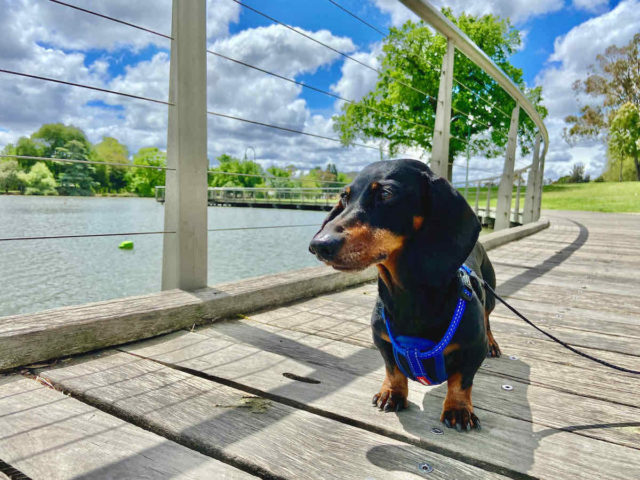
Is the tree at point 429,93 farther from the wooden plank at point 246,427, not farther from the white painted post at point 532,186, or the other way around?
the wooden plank at point 246,427

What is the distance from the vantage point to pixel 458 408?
1.07 metres

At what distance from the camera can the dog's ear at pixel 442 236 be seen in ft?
3.29

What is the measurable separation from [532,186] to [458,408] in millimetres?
6227


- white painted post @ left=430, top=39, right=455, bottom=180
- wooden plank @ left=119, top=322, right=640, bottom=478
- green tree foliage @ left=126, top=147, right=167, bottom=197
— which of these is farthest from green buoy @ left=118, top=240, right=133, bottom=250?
wooden plank @ left=119, top=322, right=640, bottom=478

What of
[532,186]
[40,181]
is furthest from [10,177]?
[532,186]

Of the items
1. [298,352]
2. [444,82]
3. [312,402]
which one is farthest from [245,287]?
[444,82]

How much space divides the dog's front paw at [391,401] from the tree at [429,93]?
16500mm

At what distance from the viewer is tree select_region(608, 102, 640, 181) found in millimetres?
28000

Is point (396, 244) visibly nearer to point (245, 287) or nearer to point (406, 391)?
point (406, 391)

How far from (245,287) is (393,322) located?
1.08 metres

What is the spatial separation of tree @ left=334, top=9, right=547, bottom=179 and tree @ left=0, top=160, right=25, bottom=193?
52.2 ft

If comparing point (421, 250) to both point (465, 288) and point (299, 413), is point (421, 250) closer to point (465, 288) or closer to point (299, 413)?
point (465, 288)

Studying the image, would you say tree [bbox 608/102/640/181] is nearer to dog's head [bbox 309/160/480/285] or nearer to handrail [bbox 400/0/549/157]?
handrail [bbox 400/0/549/157]

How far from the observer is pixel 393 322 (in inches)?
43.1
